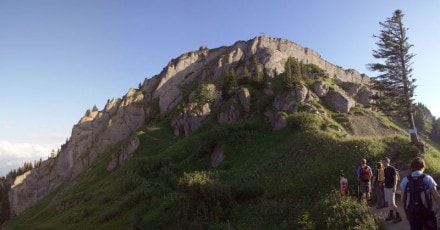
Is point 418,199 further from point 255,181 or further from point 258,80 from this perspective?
point 258,80

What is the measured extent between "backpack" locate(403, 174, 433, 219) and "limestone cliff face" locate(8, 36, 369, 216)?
6464cm

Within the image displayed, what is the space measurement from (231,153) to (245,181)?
1138 cm

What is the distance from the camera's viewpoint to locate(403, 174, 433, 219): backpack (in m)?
9.94

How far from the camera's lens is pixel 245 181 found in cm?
3400

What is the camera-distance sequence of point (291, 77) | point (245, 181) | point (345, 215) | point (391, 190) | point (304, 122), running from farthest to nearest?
point (291, 77) < point (304, 122) < point (245, 181) < point (345, 215) < point (391, 190)

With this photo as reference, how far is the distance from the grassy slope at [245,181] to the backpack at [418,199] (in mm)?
8563

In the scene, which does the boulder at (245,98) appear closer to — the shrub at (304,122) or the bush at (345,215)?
the shrub at (304,122)

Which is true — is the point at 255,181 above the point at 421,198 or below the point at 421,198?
below

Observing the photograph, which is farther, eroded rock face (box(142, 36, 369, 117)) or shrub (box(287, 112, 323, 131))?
eroded rock face (box(142, 36, 369, 117))

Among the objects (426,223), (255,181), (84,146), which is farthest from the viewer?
(84,146)

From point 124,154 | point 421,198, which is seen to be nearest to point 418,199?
point 421,198

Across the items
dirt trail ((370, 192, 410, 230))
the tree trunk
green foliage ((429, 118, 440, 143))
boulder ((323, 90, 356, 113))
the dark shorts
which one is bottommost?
dirt trail ((370, 192, 410, 230))

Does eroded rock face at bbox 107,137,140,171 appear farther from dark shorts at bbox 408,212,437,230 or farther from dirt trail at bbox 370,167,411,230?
dark shorts at bbox 408,212,437,230

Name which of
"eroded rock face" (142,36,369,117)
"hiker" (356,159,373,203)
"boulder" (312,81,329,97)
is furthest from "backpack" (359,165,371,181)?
"eroded rock face" (142,36,369,117)
